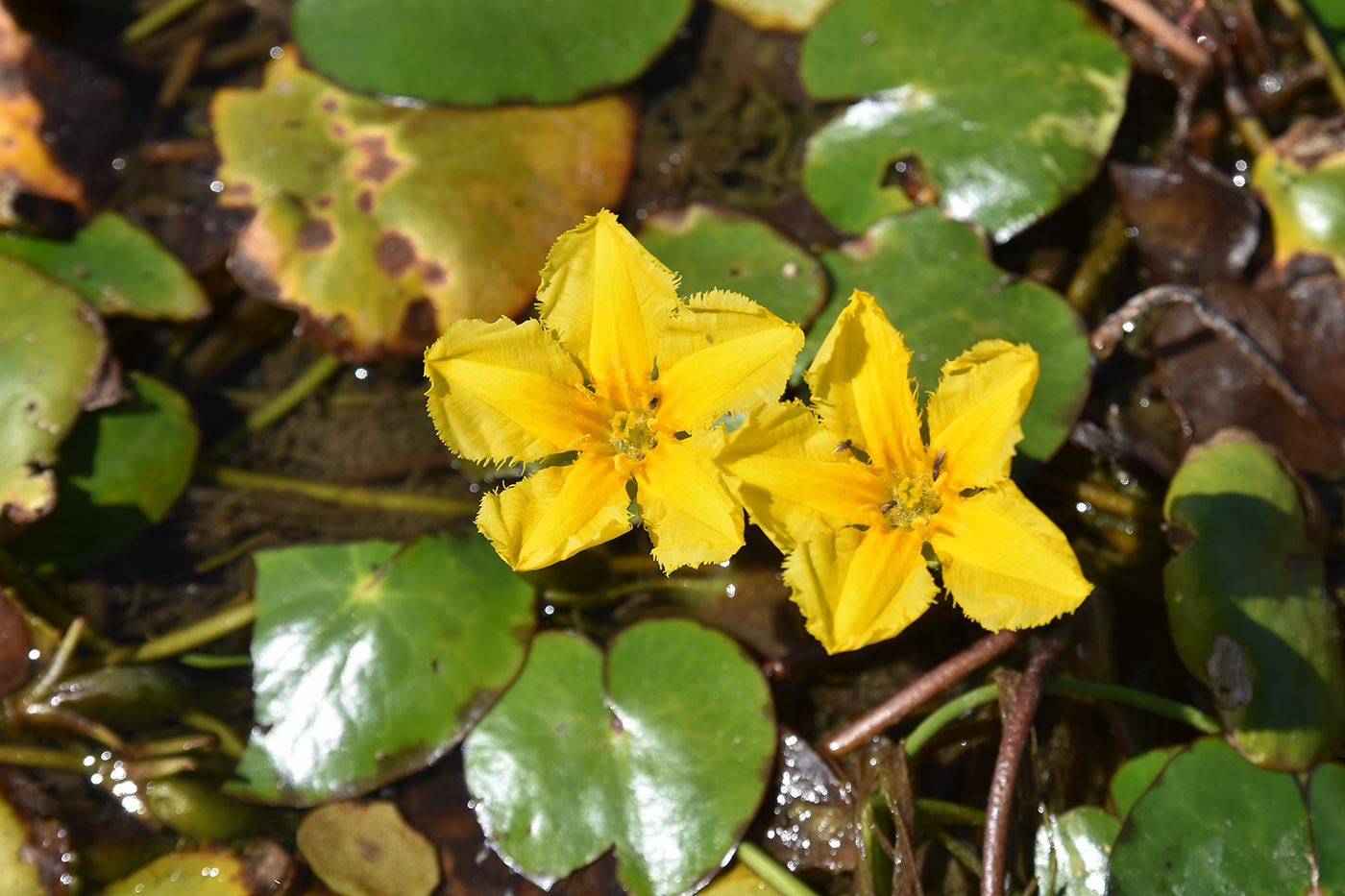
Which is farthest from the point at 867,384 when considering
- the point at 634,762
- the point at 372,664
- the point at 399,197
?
the point at 399,197

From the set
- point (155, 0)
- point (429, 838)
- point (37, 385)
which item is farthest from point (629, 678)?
point (155, 0)

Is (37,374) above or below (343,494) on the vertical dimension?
above

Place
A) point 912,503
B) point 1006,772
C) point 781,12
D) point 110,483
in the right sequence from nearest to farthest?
point 912,503 < point 1006,772 < point 110,483 < point 781,12

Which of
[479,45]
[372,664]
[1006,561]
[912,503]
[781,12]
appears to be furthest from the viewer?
[781,12]

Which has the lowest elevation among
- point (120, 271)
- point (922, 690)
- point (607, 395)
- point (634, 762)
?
point (634, 762)

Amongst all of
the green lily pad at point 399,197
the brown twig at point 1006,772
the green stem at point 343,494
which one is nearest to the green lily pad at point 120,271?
the green lily pad at point 399,197

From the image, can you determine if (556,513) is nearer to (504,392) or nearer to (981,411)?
(504,392)

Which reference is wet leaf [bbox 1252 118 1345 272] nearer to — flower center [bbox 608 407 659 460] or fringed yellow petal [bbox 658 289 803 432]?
fringed yellow petal [bbox 658 289 803 432]

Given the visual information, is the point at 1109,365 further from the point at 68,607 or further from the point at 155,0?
the point at 155,0
